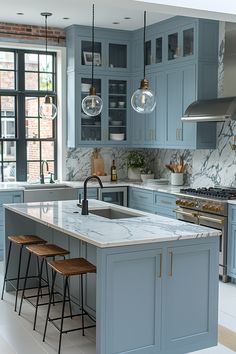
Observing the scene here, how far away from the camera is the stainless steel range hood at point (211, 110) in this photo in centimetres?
580

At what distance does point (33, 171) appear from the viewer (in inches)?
309

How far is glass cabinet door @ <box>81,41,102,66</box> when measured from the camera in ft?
24.8

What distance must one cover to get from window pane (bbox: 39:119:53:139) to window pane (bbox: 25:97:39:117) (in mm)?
158

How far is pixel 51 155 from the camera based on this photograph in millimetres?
8016

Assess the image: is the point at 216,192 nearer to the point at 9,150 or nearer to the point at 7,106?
the point at 9,150

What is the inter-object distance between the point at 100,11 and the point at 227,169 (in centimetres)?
251

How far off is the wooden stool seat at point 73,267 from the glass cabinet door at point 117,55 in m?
4.13

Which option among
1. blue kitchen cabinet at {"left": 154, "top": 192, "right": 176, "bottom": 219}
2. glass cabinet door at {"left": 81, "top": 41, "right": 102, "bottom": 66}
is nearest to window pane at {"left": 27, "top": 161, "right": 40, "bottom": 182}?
glass cabinet door at {"left": 81, "top": 41, "right": 102, "bottom": 66}

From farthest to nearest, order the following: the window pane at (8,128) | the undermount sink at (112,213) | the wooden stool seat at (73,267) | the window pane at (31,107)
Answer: the window pane at (31,107), the window pane at (8,128), the undermount sink at (112,213), the wooden stool seat at (73,267)

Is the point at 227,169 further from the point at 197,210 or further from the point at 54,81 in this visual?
the point at 54,81

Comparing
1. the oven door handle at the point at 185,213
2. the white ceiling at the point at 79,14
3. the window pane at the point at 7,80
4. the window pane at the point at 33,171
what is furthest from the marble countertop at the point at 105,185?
the white ceiling at the point at 79,14

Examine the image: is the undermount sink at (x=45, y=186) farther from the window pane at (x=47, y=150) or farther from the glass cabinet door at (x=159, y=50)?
the glass cabinet door at (x=159, y=50)

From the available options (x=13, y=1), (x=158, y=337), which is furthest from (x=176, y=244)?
(x=13, y=1)

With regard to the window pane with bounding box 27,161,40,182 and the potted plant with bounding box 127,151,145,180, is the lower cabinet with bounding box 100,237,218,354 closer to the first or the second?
the potted plant with bounding box 127,151,145,180
